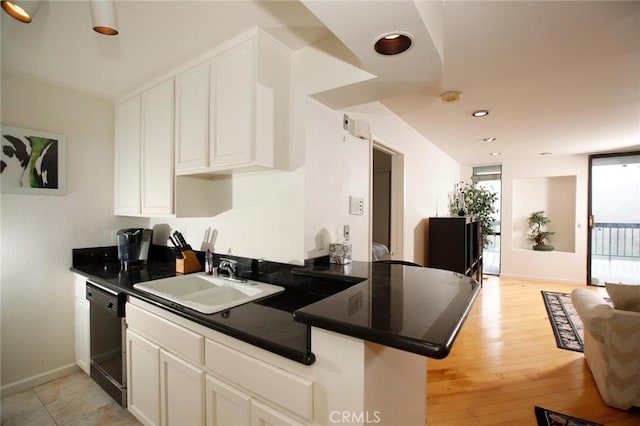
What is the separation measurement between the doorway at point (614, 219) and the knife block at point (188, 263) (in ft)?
21.3

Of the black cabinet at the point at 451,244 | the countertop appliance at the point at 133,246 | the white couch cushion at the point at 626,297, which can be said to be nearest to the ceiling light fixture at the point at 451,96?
the black cabinet at the point at 451,244

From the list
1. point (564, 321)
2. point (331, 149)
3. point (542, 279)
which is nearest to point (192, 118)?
point (331, 149)

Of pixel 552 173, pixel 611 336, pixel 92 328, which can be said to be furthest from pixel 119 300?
pixel 552 173

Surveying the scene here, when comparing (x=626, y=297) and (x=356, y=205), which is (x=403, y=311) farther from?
(x=626, y=297)

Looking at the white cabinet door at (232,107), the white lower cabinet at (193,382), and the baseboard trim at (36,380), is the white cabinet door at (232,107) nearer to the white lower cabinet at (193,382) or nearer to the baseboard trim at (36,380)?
the white lower cabinet at (193,382)

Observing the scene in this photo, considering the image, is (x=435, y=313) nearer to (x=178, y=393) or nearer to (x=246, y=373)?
(x=246, y=373)

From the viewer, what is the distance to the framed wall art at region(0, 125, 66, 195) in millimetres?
2100

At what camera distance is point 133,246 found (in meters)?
2.44

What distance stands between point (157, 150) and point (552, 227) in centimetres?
694

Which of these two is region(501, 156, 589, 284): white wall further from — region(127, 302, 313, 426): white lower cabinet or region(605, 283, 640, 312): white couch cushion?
region(127, 302, 313, 426): white lower cabinet

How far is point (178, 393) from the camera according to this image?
142cm

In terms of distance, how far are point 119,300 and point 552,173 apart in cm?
685

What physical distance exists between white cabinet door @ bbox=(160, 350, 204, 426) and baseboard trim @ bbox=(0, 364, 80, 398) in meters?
1.52

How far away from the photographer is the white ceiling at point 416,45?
52.8 inches
